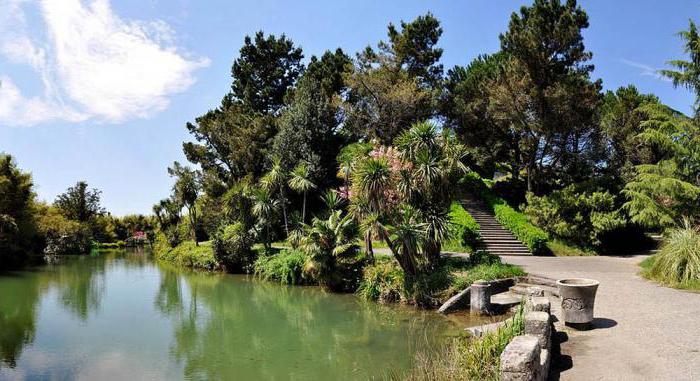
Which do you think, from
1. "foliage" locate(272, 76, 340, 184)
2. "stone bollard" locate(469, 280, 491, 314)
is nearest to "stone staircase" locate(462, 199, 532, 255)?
"stone bollard" locate(469, 280, 491, 314)

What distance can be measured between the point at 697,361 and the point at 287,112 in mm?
27382

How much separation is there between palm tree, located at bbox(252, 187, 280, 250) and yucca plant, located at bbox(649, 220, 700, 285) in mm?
16681

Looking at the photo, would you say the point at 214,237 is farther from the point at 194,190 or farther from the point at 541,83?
the point at 541,83

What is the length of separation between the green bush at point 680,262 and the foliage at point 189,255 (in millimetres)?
21077

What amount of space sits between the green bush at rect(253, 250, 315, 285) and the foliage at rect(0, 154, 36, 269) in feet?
53.5

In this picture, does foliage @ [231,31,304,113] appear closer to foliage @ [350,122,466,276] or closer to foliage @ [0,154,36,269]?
foliage @ [0,154,36,269]

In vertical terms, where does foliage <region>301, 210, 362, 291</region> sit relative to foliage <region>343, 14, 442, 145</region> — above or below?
below

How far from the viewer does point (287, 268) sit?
20625mm

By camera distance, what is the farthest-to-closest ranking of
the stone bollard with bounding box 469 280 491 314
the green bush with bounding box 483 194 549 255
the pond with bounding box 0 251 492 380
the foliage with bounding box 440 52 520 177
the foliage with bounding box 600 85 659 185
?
the foliage with bounding box 440 52 520 177 < the foliage with bounding box 600 85 659 185 < the green bush with bounding box 483 194 549 255 < the stone bollard with bounding box 469 280 491 314 < the pond with bounding box 0 251 492 380

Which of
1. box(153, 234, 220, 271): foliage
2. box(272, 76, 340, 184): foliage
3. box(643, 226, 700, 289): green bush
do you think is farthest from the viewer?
box(272, 76, 340, 184): foliage

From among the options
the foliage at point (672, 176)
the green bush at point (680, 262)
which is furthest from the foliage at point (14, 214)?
the foliage at point (672, 176)

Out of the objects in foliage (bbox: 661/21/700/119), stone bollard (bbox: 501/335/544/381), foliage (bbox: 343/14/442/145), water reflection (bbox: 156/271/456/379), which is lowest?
water reflection (bbox: 156/271/456/379)

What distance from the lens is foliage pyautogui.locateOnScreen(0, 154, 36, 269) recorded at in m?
27.4

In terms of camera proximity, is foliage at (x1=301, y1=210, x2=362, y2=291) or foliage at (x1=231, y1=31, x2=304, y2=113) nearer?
foliage at (x1=301, y1=210, x2=362, y2=291)
